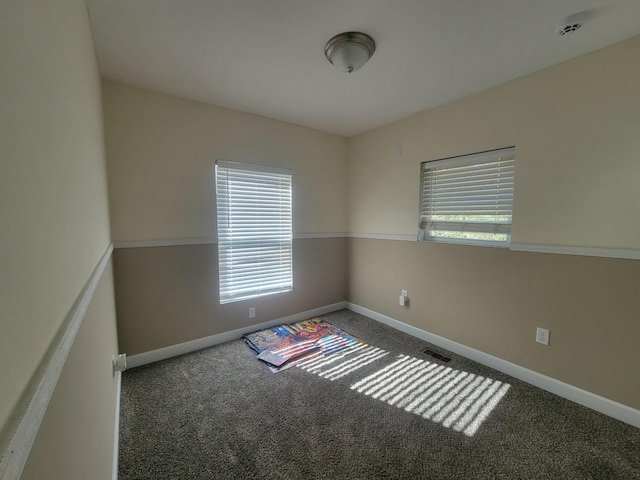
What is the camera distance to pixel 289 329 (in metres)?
3.24

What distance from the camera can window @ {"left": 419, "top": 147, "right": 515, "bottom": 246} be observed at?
7.97ft

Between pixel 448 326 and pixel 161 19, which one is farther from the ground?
pixel 161 19

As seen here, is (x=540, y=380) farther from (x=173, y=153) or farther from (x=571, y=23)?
(x=173, y=153)

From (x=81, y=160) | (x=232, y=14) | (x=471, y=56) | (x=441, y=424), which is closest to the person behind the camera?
(x=81, y=160)

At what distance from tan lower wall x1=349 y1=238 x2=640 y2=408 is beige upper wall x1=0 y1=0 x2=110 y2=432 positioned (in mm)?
2833

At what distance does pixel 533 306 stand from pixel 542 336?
0.24m

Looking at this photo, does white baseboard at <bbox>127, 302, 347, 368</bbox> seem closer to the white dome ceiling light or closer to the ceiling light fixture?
the ceiling light fixture

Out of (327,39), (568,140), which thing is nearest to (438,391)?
(568,140)

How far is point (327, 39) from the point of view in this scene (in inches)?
70.7

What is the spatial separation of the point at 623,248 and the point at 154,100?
3841 millimetres

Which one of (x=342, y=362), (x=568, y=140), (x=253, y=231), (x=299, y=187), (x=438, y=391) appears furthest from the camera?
(x=299, y=187)

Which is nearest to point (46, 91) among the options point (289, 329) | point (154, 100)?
point (154, 100)

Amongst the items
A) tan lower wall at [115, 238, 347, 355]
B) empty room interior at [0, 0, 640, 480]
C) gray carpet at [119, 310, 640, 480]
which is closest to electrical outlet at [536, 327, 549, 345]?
empty room interior at [0, 0, 640, 480]

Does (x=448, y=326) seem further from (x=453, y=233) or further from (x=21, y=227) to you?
(x=21, y=227)
